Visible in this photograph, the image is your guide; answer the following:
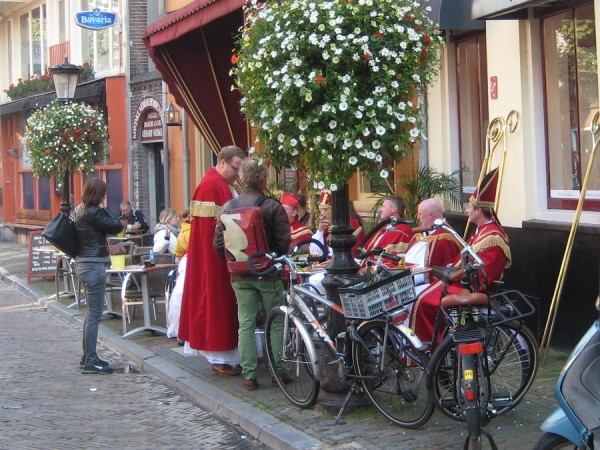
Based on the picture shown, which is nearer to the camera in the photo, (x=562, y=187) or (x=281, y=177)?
(x=562, y=187)

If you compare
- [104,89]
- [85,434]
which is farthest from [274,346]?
[104,89]

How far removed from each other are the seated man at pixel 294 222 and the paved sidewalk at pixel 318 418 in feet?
5.25

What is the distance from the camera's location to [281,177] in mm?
14789

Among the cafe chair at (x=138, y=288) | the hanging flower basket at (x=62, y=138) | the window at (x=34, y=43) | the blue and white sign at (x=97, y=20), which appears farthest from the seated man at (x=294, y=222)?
the window at (x=34, y=43)

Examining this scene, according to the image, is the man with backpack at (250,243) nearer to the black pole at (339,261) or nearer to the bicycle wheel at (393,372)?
the black pole at (339,261)

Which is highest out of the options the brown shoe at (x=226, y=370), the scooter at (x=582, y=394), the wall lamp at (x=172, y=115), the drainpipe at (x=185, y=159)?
the wall lamp at (x=172, y=115)

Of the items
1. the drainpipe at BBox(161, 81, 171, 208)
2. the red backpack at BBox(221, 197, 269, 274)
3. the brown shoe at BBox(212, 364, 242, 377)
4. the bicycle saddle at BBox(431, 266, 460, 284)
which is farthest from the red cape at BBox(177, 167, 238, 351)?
the drainpipe at BBox(161, 81, 171, 208)

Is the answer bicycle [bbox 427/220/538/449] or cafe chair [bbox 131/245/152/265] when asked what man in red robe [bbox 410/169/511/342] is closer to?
bicycle [bbox 427/220/538/449]

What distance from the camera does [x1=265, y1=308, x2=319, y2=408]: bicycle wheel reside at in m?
6.89

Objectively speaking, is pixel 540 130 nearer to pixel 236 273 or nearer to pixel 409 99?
pixel 409 99

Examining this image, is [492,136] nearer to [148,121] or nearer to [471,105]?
[471,105]

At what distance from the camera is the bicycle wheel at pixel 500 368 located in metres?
6.06

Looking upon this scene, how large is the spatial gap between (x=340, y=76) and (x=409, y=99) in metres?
0.69

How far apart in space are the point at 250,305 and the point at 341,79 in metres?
2.21
